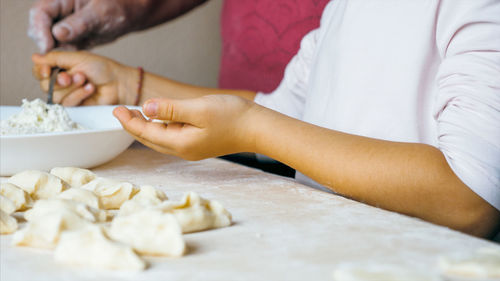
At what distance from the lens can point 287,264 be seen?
0.42m

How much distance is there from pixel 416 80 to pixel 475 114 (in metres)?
0.21

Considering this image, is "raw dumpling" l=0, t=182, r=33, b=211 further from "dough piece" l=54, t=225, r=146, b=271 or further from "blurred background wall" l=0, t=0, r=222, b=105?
"blurred background wall" l=0, t=0, r=222, b=105

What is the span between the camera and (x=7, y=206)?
0.53m

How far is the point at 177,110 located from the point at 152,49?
3.69ft

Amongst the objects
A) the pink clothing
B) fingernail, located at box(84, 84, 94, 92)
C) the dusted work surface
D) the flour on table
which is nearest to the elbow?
the dusted work surface

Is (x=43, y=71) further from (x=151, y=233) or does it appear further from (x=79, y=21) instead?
(x=151, y=233)

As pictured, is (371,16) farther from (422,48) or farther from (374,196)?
(374,196)

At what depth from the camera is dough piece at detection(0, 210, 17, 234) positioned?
19.3 inches

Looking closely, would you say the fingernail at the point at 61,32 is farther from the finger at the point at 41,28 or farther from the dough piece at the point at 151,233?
the dough piece at the point at 151,233

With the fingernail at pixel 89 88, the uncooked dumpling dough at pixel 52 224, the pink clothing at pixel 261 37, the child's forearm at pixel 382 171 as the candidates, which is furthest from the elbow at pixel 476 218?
the fingernail at pixel 89 88

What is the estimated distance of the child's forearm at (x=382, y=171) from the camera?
26.8 inches

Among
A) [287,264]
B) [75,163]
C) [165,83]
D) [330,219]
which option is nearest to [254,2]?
[165,83]

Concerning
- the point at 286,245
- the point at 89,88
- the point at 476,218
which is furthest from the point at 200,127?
the point at 89,88

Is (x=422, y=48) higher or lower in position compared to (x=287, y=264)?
higher
